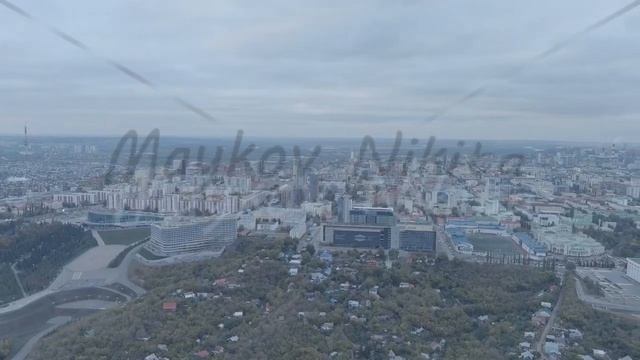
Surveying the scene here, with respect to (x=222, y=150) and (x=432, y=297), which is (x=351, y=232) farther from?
(x=432, y=297)

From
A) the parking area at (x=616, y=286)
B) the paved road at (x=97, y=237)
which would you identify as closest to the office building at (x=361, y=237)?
the parking area at (x=616, y=286)

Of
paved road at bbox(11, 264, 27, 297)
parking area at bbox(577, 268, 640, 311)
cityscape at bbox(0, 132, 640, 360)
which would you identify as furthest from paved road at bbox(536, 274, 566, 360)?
paved road at bbox(11, 264, 27, 297)

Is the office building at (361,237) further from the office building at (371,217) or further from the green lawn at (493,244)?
the green lawn at (493,244)

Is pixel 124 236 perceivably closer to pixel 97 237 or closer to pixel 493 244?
pixel 97 237

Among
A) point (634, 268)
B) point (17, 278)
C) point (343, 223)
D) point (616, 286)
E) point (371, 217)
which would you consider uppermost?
point (371, 217)

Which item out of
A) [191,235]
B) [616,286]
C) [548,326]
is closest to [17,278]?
[191,235]

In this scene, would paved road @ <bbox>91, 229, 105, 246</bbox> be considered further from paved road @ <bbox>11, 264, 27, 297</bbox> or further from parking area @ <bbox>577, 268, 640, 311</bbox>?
parking area @ <bbox>577, 268, 640, 311</bbox>

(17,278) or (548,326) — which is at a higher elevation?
(548,326)
